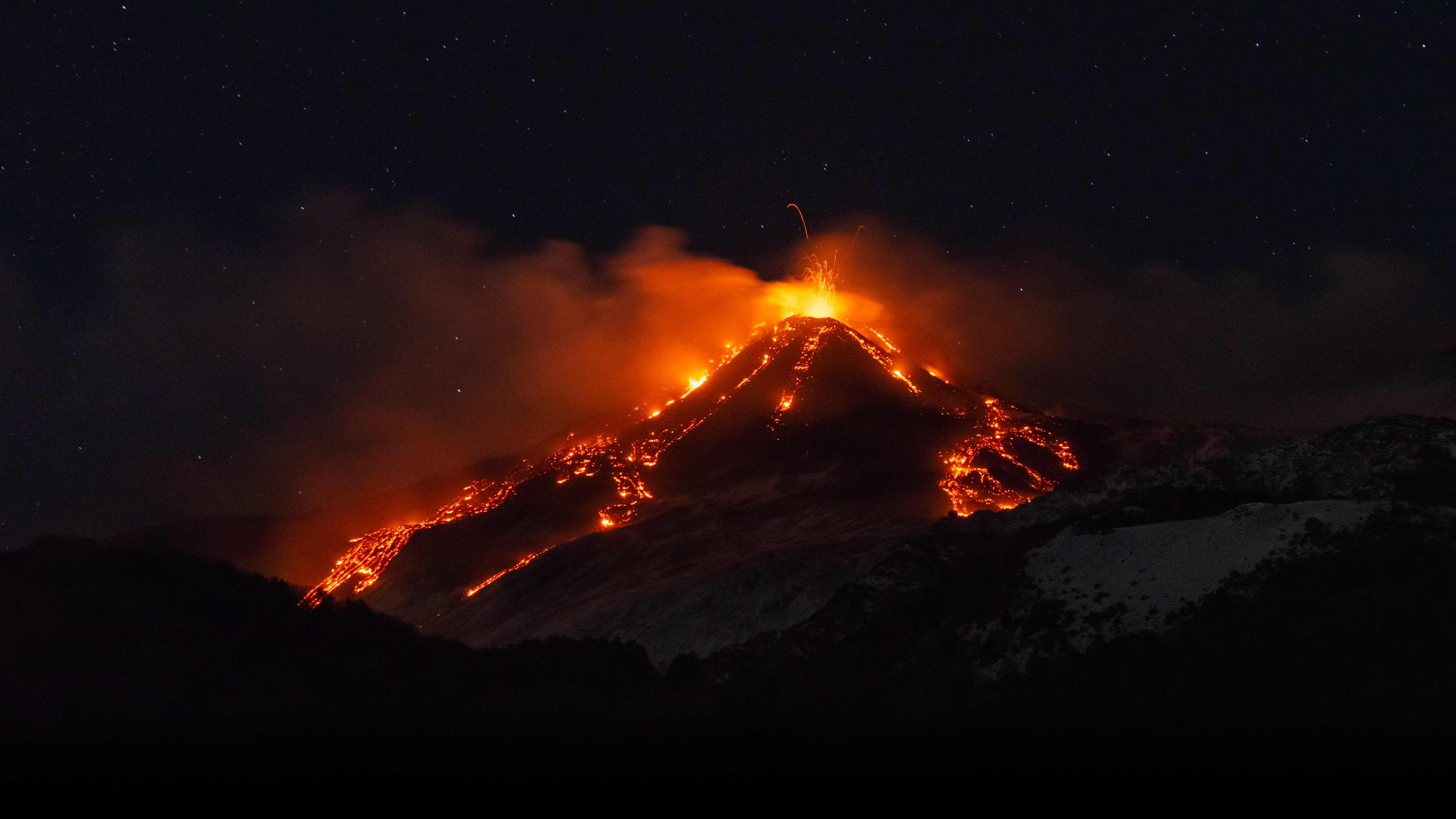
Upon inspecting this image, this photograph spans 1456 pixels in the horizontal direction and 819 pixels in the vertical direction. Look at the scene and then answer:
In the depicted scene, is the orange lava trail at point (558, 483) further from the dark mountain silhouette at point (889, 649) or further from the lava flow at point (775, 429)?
the dark mountain silhouette at point (889, 649)

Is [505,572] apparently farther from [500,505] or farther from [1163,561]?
[1163,561]

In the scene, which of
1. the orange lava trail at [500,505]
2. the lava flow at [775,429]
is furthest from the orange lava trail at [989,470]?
the orange lava trail at [500,505]

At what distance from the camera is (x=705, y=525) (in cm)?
15138

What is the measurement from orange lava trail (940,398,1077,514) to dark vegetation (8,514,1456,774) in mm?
56921

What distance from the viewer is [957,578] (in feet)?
273

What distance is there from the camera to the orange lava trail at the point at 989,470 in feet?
474

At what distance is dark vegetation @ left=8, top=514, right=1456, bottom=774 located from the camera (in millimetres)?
43656

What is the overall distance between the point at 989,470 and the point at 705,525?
38.5m

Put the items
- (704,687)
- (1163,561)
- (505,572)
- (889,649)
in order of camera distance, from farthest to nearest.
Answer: (505,572) → (704,687) → (889,649) → (1163,561)

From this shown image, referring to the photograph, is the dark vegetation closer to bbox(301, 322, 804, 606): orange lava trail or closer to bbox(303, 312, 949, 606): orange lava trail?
bbox(303, 312, 949, 606): orange lava trail

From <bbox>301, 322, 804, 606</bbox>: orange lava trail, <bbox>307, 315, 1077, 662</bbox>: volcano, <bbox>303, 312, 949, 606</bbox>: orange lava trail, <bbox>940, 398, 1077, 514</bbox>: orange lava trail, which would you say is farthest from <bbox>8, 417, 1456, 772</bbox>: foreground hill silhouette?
<bbox>301, 322, 804, 606</bbox>: orange lava trail

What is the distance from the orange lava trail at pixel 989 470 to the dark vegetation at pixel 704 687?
56.9 m

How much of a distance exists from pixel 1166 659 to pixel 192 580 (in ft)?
175

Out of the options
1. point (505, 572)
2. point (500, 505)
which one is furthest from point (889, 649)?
point (500, 505)
